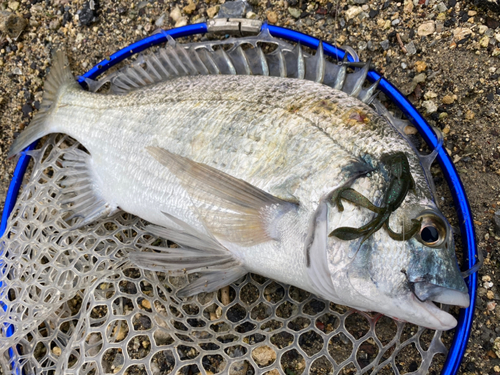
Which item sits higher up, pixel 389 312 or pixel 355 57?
pixel 355 57

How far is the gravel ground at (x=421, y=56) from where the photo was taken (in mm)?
2035

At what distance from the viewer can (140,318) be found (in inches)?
84.9

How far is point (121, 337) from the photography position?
2082 mm

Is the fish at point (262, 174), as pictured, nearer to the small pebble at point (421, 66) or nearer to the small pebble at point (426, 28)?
the small pebble at point (421, 66)

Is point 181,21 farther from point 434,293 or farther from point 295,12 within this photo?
point 434,293

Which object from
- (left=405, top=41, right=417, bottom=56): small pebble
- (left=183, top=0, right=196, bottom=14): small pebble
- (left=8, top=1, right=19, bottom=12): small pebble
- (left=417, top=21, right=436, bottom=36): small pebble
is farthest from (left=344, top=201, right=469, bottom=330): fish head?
(left=8, top=1, right=19, bottom=12): small pebble

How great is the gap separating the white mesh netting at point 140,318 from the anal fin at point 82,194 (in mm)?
81

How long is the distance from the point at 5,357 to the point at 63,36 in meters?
2.15

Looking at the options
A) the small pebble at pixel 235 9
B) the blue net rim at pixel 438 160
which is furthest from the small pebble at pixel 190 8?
the blue net rim at pixel 438 160

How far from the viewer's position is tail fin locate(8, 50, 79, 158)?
7.68 feet

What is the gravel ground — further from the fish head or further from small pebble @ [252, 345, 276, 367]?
small pebble @ [252, 345, 276, 367]

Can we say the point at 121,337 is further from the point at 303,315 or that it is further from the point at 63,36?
the point at 63,36

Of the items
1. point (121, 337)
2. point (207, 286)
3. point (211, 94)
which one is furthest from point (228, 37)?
point (121, 337)

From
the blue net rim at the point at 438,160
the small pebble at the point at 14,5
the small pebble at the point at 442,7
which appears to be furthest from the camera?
the small pebble at the point at 14,5
